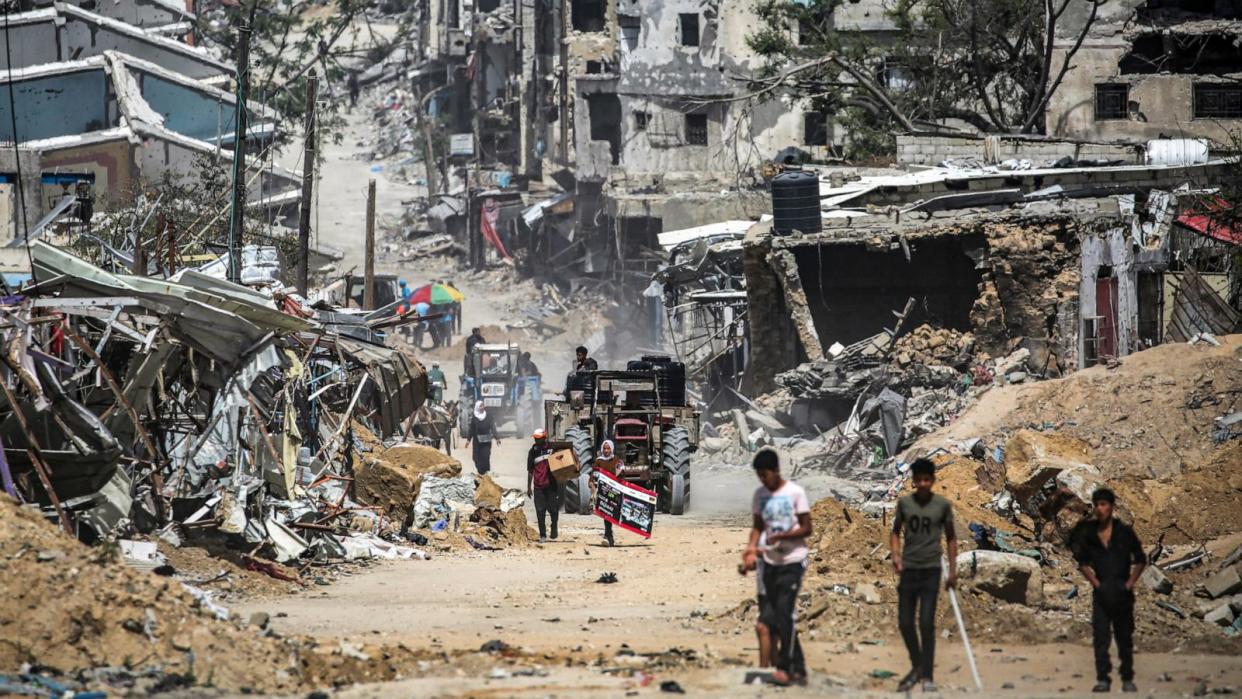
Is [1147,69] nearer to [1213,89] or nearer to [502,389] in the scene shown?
[1213,89]

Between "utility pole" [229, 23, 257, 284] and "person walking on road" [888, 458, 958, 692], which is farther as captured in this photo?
"utility pole" [229, 23, 257, 284]

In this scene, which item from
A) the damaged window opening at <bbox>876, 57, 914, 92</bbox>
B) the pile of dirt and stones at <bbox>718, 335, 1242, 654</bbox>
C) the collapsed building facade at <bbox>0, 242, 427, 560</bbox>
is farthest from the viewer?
the damaged window opening at <bbox>876, 57, 914, 92</bbox>

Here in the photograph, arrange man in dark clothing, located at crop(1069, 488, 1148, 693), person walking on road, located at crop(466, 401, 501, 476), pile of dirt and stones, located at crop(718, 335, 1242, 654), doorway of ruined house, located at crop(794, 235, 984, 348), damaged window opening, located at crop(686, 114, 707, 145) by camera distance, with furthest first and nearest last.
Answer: damaged window opening, located at crop(686, 114, 707, 145) < doorway of ruined house, located at crop(794, 235, 984, 348) < person walking on road, located at crop(466, 401, 501, 476) < pile of dirt and stones, located at crop(718, 335, 1242, 654) < man in dark clothing, located at crop(1069, 488, 1148, 693)

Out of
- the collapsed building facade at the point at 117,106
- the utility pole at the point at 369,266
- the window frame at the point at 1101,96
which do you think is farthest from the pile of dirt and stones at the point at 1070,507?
the collapsed building facade at the point at 117,106

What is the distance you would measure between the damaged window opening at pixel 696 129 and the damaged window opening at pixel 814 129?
11.8ft

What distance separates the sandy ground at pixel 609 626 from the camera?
9.56 m

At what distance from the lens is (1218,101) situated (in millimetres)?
44719

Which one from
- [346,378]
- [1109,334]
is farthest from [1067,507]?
[1109,334]

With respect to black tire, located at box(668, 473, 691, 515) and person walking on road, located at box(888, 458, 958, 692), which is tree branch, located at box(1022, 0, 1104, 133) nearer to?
black tire, located at box(668, 473, 691, 515)

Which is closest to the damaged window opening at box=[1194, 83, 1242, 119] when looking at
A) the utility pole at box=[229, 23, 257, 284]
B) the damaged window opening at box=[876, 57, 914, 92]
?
the damaged window opening at box=[876, 57, 914, 92]

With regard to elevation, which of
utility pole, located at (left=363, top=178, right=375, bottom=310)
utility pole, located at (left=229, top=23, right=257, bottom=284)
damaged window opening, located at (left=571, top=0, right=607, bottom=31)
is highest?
damaged window opening, located at (left=571, top=0, right=607, bottom=31)

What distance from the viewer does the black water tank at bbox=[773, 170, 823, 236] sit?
99.9 ft

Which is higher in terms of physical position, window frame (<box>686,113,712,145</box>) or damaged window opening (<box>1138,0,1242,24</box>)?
damaged window opening (<box>1138,0,1242,24</box>)

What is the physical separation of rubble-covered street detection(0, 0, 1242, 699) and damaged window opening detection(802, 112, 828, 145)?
13cm
